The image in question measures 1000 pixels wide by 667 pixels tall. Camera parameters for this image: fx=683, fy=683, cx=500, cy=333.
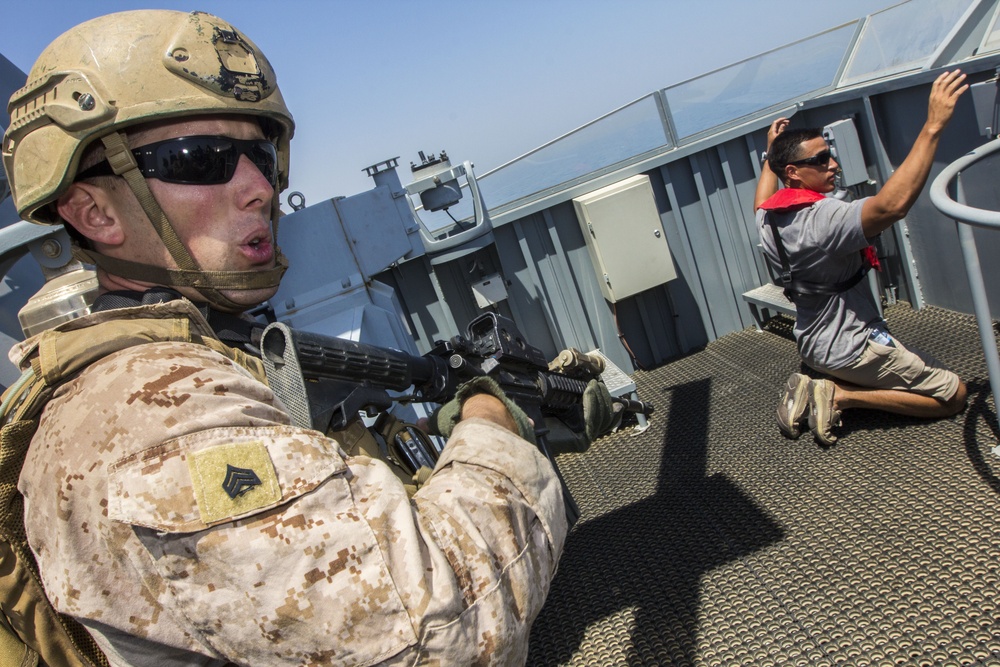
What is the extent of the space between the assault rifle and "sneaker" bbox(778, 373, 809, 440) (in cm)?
166

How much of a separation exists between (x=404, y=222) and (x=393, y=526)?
3181 millimetres

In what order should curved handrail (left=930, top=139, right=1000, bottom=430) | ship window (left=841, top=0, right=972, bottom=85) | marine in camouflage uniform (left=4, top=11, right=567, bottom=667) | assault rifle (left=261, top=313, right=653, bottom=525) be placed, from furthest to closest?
ship window (left=841, top=0, right=972, bottom=85), curved handrail (left=930, top=139, right=1000, bottom=430), assault rifle (left=261, top=313, right=653, bottom=525), marine in camouflage uniform (left=4, top=11, right=567, bottom=667)

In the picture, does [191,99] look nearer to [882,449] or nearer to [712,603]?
[712,603]

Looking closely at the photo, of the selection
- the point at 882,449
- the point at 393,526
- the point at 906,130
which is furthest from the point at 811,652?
the point at 906,130

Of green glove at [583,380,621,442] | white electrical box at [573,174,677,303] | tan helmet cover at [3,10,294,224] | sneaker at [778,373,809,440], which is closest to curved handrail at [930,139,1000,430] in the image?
sneaker at [778,373,809,440]

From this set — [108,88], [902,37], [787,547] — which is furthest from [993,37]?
[108,88]

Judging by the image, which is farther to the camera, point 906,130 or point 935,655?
point 906,130

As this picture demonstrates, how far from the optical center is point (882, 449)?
3248mm

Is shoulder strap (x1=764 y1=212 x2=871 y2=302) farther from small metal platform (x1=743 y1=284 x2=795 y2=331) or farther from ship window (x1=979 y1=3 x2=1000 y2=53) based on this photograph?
ship window (x1=979 y1=3 x2=1000 y2=53)

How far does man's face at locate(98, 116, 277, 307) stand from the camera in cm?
141

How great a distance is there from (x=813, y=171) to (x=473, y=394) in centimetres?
271

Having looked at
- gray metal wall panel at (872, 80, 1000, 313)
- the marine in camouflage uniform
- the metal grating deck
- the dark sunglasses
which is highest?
the marine in camouflage uniform

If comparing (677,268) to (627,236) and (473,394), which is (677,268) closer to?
(627,236)

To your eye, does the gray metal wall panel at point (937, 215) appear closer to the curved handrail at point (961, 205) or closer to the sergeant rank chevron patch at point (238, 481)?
the curved handrail at point (961, 205)
